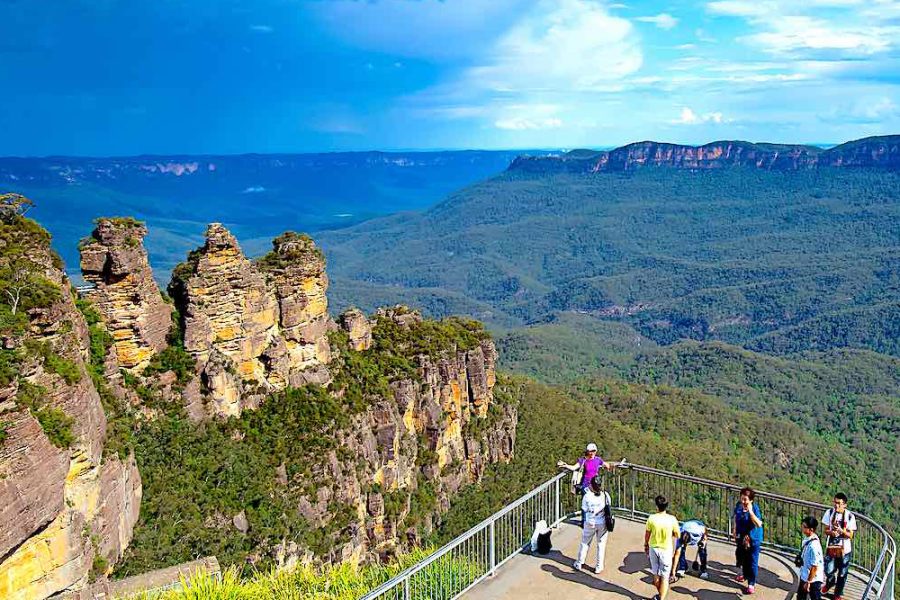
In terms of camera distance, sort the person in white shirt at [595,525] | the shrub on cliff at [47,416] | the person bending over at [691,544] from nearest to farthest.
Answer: the person bending over at [691,544], the person in white shirt at [595,525], the shrub on cliff at [47,416]

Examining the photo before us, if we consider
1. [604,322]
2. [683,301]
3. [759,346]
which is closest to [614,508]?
[759,346]

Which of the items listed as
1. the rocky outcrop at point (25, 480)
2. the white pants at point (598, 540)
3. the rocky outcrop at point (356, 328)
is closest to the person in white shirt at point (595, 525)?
the white pants at point (598, 540)

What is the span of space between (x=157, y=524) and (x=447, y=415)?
27283mm

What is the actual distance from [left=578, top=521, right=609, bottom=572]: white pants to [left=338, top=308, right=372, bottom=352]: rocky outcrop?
32.6 meters

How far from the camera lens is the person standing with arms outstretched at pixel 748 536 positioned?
54.0 feet

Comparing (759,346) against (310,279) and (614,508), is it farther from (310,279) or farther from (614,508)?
(614,508)

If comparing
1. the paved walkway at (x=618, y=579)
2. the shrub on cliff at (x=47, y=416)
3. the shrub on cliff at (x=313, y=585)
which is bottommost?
the shrub on cliff at (x=313, y=585)

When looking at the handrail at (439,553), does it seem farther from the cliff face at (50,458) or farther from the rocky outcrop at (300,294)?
the rocky outcrop at (300,294)

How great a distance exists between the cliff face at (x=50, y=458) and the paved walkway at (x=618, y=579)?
36.5 feet

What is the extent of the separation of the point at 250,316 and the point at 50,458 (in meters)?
18.5

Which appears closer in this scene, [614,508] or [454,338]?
[614,508]

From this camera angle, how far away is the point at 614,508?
859 inches

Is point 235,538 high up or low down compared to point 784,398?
up

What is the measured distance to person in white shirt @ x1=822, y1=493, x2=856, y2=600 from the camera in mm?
15812
